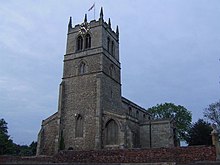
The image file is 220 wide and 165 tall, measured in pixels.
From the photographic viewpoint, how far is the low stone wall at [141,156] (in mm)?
19281

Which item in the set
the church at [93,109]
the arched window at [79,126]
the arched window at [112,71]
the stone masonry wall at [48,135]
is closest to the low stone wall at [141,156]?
the church at [93,109]

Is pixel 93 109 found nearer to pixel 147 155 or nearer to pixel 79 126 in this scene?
pixel 79 126

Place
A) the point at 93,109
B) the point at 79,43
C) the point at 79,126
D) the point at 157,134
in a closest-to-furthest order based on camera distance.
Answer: the point at 93,109, the point at 79,126, the point at 157,134, the point at 79,43

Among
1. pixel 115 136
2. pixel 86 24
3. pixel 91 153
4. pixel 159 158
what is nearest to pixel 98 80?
pixel 115 136

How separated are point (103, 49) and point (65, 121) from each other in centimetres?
1270

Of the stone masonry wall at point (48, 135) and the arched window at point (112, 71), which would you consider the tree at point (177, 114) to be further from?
the stone masonry wall at point (48, 135)

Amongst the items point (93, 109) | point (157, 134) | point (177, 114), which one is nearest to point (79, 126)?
point (93, 109)

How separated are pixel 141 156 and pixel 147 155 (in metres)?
0.53

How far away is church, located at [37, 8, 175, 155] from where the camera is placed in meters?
35.9

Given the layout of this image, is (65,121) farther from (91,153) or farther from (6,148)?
(6,148)

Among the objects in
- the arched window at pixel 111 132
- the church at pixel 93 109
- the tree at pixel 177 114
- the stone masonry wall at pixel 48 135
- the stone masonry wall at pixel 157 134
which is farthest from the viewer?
the tree at pixel 177 114

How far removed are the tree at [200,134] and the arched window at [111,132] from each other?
13908 millimetres

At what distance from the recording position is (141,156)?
69.6 ft

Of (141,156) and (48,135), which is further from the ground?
(48,135)
